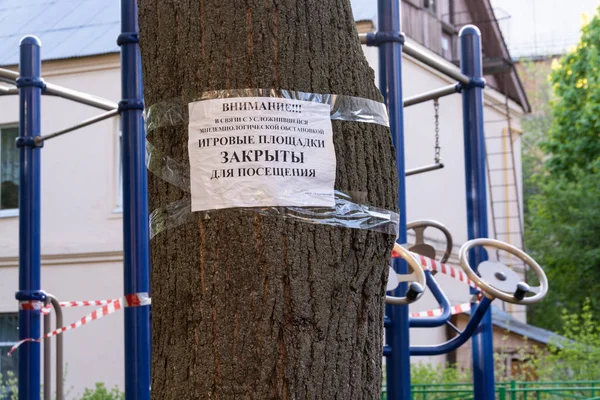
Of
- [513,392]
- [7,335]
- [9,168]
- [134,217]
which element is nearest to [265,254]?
[134,217]

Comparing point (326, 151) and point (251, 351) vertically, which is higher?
point (326, 151)

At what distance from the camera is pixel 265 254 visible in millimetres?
2033

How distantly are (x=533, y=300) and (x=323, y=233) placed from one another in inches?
112

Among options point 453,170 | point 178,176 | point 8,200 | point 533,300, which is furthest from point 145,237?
point 453,170

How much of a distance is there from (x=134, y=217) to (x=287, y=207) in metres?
3.08

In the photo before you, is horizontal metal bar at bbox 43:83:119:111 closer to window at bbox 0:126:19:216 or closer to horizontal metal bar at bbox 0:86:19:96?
horizontal metal bar at bbox 0:86:19:96

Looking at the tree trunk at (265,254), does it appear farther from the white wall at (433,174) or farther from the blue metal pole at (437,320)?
the white wall at (433,174)

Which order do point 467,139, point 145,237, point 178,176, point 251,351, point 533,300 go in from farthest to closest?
point 467,139 → point 145,237 → point 533,300 → point 178,176 → point 251,351

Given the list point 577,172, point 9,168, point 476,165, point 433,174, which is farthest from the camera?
point 577,172

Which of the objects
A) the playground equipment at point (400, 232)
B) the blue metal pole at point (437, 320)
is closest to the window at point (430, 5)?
the playground equipment at point (400, 232)

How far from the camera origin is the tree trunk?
2021 mm

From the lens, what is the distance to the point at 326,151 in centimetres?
212

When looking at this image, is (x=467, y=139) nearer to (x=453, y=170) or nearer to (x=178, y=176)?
(x=178, y=176)

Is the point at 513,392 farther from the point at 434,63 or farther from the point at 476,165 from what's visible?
the point at 434,63
